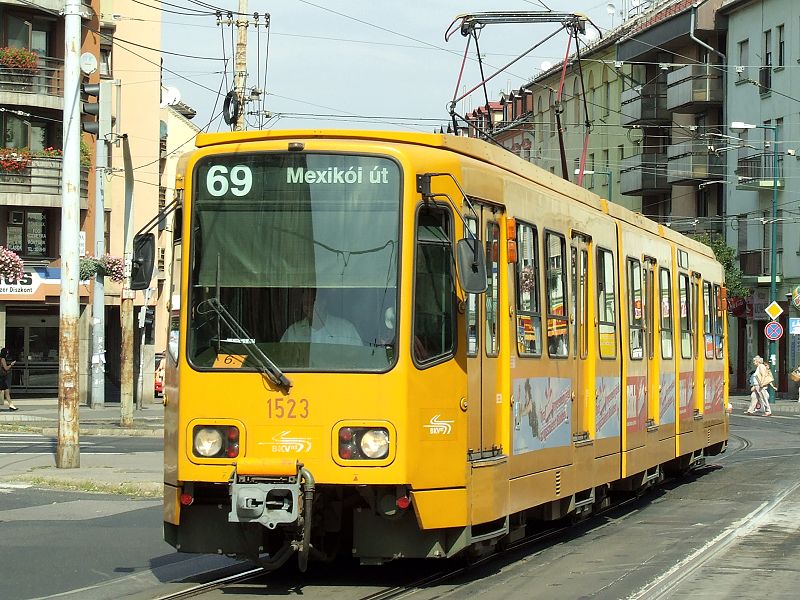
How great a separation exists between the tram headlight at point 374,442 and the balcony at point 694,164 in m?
54.8

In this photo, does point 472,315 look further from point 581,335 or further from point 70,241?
point 70,241

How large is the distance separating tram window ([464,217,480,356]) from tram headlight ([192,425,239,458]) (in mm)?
1727

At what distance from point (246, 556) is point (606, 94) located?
68.0 meters

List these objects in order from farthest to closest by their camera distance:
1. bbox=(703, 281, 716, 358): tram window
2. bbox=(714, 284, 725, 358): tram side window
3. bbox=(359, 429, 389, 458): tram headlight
A: bbox=(714, 284, 725, 358): tram side window
bbox=(703, 281, 716, 358): tram window
bbox=(359, 429, 389, 458): tram headlight

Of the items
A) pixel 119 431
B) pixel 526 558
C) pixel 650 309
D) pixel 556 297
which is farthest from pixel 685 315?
pixel 119 431

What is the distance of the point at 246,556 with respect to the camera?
10258 mm

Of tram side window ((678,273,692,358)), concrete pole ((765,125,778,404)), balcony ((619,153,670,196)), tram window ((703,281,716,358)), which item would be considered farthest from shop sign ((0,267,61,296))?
balcony ((619,153,670,196))

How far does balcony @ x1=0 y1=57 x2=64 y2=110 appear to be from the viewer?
4553cm

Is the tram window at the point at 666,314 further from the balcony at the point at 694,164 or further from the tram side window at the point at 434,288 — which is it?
the balcony at the point at 694,164

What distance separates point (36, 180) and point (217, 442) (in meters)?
36.9

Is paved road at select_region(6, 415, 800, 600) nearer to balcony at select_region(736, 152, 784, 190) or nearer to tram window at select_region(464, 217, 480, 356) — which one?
tram window at select_region(464, 217, 480, 356)

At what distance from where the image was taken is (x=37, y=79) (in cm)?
4659

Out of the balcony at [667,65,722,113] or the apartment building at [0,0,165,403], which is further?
the balcony at [667,65,722,113]

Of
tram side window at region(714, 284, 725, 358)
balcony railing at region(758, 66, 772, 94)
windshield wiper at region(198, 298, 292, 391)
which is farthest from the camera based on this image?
balcony railing at region(758, 66, 772, 94)
